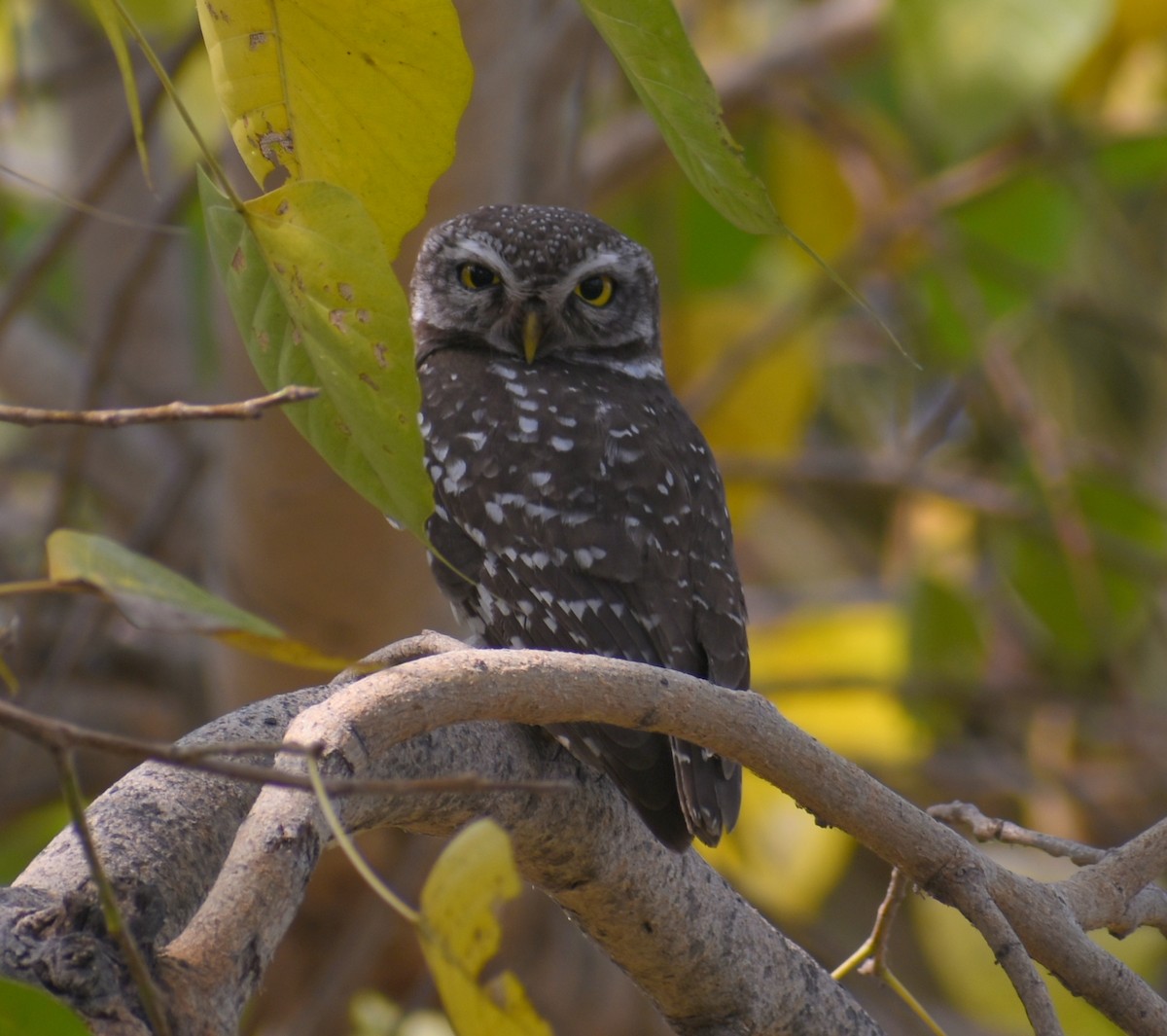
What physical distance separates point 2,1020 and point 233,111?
28.4 inches

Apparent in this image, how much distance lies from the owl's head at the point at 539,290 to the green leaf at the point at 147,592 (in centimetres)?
215

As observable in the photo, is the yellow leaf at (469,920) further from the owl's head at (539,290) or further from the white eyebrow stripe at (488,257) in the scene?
the white eyebrow stripe at (488,257)

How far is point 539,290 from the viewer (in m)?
3.10

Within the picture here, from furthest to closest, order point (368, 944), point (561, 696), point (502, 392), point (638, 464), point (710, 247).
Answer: point (710, 247), point (368, 944), point (502, 392), point (638, 464), point (561, 696)

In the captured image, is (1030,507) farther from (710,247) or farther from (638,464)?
(638,464)

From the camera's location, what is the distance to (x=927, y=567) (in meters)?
5.91

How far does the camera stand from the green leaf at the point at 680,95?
124 centimetres

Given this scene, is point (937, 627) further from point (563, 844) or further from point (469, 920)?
point (469, 920)

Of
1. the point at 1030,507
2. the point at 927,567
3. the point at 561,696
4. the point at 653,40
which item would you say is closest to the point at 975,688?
the point at 1030,507

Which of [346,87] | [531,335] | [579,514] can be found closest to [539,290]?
Answer: [531,335]

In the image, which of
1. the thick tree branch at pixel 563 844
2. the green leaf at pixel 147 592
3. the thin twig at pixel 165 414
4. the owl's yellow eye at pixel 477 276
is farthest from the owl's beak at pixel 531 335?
the green leaf at pixel 147 592

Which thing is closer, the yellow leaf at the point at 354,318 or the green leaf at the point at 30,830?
the yellow leaf at the point at 354,318

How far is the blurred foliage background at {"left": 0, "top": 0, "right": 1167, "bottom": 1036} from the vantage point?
373cm

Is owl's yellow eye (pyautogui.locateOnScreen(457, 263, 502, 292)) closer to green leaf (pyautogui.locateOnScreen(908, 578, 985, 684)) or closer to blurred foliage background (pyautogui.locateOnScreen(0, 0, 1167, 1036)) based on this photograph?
blurred foliage background (pyautogui.locateOnScreen(0, 0, 1167, 1036))
